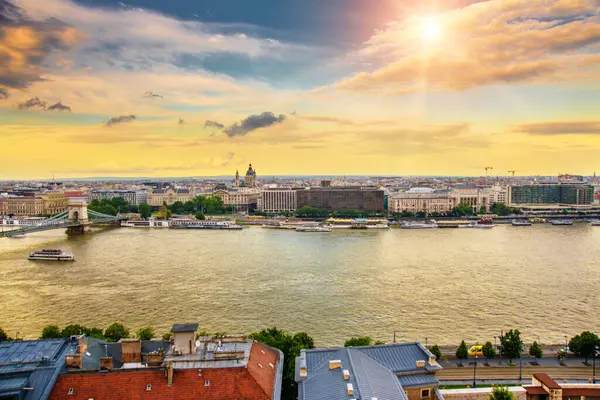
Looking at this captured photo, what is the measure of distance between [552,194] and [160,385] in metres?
46.5

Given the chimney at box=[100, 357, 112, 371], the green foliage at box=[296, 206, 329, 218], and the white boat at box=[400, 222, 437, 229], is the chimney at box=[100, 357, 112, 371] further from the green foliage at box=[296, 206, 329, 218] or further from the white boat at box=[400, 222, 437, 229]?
the green foliage at box=[296, 206, 329, 218]

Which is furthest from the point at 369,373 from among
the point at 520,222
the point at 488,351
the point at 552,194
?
the point at 552,194

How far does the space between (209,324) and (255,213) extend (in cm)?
3276

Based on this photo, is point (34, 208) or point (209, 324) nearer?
point (209, 324)

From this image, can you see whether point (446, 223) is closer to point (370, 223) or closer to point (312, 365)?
point (370, 223)

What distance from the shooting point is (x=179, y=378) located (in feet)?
15.6

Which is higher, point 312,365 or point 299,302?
point 312,365

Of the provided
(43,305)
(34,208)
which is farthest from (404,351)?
(34,208)

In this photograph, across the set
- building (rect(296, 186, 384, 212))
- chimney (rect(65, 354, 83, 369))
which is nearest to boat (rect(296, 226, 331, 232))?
building (rect(296, 186, 384, 212))

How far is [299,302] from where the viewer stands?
38.7 feet

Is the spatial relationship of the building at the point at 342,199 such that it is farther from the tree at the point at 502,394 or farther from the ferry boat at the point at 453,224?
the tree at the point at 502,394

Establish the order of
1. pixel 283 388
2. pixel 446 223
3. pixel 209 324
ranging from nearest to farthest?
pixel 283 388 → pixel 209 324 → pixel 446 223

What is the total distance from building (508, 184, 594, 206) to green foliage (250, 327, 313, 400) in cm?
4083

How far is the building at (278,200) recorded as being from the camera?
45125mm
